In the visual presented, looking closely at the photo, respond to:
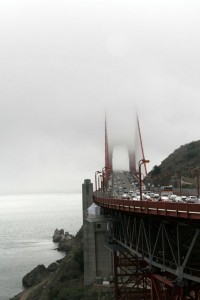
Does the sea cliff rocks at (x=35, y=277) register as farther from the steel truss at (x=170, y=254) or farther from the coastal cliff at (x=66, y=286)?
the steel truss at (x=170, y=254)

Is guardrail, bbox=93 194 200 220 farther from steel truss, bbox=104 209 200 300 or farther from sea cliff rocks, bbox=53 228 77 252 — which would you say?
sea cliff rocks, bbox=53 228 77 252

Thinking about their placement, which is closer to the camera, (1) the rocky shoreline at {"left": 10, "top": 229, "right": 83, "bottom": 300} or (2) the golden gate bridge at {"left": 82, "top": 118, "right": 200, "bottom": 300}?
(2) the golden gate bridge at {"left": 82, "top": 118, "right": 200, "bottom": 300}

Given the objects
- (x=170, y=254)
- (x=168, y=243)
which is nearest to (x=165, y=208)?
(x=168, y=243)

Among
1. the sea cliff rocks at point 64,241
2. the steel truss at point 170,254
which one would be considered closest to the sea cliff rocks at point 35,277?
the sea cliff rocks at point 64,241

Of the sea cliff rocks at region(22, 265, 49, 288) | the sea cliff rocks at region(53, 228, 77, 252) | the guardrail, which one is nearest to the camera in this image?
the guardrail

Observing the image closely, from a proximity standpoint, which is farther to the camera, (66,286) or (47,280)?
(47,280)

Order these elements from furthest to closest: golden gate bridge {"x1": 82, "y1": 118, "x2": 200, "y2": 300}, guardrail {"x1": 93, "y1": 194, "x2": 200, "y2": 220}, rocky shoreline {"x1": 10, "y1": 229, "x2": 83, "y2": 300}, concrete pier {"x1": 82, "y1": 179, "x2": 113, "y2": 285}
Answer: rocky shoreline {"x1": 10, "y1": 229, "x2": 83, "y2": 300} < concrete pier {"x1": 82, "y1": 179, "x2": 113, "y2": 285} < golden gate bridge {"x1": 82, "y1": 118, "x2": 200, "y2": 300} < guardrail {"x1": 93, "y1": 194, "x2": 200, "y2": 220}

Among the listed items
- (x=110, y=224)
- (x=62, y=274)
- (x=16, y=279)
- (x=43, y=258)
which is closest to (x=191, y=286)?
(x=110, y=224)

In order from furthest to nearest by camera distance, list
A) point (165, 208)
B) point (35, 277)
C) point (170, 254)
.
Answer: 1. point (35, 277)
2. point (170, 254)
3. point (165, 208)

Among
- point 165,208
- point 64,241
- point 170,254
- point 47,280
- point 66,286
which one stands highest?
point 165,208

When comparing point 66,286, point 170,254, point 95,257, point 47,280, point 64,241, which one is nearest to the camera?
point 170,254

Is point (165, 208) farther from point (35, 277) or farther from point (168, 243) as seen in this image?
point (35, 277)

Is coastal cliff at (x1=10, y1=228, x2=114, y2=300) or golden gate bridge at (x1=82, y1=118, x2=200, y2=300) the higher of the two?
golden gate bridge at (x1=82, y1=118, x2=200, y2=300)

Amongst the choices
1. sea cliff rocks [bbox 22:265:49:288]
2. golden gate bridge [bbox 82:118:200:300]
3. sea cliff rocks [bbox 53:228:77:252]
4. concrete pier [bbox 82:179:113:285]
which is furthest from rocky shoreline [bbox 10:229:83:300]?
golden gate bridge [bbox 82:118:200:300]
